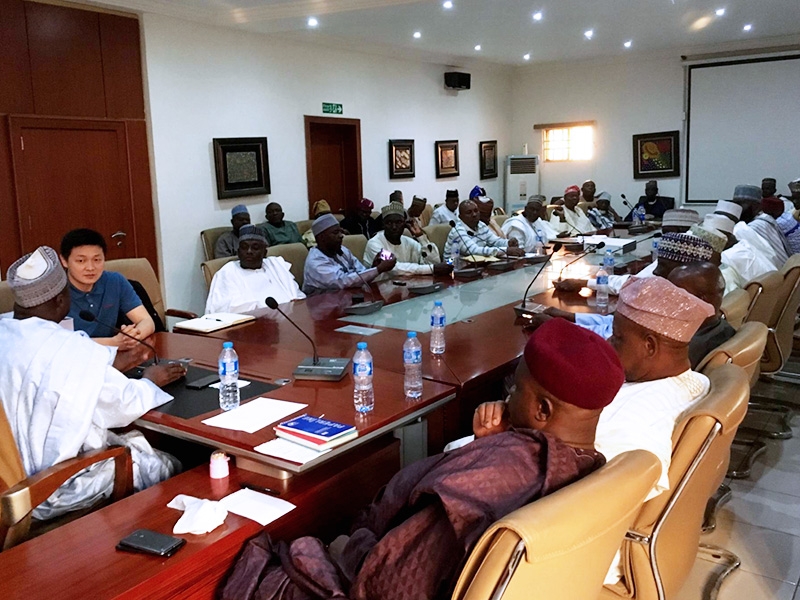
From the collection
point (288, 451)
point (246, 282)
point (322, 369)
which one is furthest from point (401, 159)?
point (288, 451)

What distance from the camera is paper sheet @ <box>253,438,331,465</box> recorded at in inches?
65.6

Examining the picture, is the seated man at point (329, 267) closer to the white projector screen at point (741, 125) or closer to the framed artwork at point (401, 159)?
the framed artwork at point (401, 159)

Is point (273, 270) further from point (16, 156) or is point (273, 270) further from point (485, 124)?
point (485, 124)

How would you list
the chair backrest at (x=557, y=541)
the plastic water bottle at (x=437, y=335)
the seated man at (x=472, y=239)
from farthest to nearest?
the seated man at (x=472, y=239)
the plastic water bottle at (x=437, y=335)
the chair backrest at (x=557, y=541)

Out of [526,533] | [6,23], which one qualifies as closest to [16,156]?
[6,23]

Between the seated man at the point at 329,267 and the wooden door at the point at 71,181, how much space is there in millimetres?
2285

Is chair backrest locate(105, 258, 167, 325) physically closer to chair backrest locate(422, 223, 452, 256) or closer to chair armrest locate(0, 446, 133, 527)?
chair armrest locate(0, 446, 133, 527)

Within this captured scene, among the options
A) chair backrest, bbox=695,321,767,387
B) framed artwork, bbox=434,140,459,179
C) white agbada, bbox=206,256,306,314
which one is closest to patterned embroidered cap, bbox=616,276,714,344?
chair backrest, bbox=695,321,767,387

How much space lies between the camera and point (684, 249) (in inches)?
120

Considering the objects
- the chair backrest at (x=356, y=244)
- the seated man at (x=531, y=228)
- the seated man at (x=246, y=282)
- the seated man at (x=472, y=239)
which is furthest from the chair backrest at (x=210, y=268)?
the seated man at (x=531, y=228)

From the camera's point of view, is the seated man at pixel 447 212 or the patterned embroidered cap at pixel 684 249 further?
the seated man at pixel 447 212

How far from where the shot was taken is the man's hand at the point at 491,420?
1.59 meters

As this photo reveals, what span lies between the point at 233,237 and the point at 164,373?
4.05 meters

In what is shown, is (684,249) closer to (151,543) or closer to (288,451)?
(288,451)
